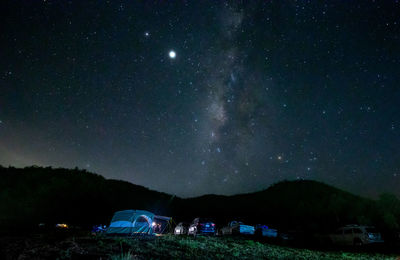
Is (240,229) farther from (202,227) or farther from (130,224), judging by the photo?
(130,224)

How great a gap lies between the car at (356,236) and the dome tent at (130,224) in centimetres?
1699

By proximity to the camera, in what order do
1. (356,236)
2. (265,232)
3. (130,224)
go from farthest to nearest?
(265,232), (130,224), (356,236)

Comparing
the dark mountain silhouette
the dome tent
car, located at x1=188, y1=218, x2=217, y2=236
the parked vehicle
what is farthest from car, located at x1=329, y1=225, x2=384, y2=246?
the dark mountain silhouette

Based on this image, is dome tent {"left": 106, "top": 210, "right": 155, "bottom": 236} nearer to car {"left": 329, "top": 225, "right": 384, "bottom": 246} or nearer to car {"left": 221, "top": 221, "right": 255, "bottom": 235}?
car {"left": 221, "top": 221, "right": 255, "bottom": 235}

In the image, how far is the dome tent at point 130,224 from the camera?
2353 cm

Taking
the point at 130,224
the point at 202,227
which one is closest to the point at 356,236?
the point at 202,227

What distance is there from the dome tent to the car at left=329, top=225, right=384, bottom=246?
55.7 ft

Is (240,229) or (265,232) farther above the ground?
(240,229)

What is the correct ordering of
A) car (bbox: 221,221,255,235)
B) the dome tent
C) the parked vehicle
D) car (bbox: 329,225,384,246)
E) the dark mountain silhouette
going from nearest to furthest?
car (bbox: 329,225,384,246), the dome tent, car (bbox: 221,221,255,235), the parked vehicle, the dark mountain silhouette

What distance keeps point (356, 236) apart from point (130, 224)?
19261 millimetres

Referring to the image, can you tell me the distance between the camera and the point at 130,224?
2369 cm

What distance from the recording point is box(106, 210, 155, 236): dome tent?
77.2 ft

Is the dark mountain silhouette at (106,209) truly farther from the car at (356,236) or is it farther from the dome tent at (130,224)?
the dome tent at (130,224)

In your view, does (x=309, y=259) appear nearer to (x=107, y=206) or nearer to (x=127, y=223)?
(x=127, y=223)
